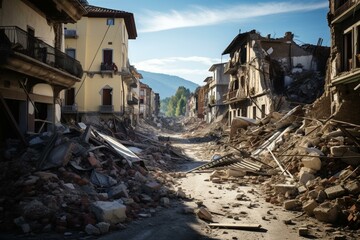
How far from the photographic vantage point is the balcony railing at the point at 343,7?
15.1 metres

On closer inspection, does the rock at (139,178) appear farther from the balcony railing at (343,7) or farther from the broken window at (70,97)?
the broken window at (70,97)

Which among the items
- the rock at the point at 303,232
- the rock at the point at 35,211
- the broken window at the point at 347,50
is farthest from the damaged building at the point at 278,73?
the rock at the point at 35,211

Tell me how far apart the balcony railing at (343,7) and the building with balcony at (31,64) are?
13.3m

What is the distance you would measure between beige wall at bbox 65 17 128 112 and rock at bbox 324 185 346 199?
25563mm

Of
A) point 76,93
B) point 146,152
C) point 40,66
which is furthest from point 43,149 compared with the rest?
point 76,93

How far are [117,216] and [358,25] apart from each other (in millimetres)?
14403

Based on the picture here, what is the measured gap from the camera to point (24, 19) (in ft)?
42.9

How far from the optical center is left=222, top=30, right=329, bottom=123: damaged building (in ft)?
85.1

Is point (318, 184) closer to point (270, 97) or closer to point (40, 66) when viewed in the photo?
point (40, 66)

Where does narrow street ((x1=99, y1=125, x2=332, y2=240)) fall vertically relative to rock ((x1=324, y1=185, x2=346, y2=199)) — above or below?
below

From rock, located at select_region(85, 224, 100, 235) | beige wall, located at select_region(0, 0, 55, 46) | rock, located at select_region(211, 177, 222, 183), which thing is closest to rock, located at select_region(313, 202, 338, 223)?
rock, located at select_region(85, 224, 100, 235)

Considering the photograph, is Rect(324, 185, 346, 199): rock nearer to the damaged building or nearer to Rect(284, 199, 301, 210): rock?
Rect(284, 199, 301, 210): rock

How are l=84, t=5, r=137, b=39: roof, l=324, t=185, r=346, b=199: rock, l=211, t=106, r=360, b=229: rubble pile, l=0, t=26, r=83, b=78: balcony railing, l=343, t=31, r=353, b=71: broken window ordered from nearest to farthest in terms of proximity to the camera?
1. l=211, t=106, r=360, b=229: rubble pile
2. l=324, t=185, r=346, b=199: rock
3. l=0, t=26, r=83, b=78: balcony railing
4. l=343, t=31, r=353, b=71: broken window
5. l=84, t=5, r=137, b=39: roof

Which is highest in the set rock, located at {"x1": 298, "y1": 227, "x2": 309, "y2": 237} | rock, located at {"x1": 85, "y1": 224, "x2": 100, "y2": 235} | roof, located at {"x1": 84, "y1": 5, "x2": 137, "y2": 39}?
roof, located at {"x1": 84, "y1": 5, "x2": 137, "y2": 39}
